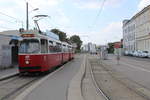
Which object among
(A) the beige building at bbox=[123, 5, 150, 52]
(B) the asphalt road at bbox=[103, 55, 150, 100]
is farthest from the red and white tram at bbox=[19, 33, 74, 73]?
(A) the beige building at bbox=[123, 5, 150, 52]

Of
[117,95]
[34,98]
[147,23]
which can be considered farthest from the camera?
[147,23]

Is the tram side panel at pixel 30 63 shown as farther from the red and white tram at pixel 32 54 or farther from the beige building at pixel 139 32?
the beige building at pixel 139 32

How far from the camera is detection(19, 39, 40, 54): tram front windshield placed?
16025mm

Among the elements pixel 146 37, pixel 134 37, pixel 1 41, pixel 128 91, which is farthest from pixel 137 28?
pixel 128 91

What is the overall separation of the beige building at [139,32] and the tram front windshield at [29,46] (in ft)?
188

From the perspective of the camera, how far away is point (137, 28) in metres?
83.2

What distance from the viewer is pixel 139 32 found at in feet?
263

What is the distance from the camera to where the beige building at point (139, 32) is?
230ft

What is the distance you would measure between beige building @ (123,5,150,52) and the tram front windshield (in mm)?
57293

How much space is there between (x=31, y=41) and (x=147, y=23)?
2366 inches

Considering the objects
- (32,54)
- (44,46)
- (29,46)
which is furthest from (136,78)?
(29,46)

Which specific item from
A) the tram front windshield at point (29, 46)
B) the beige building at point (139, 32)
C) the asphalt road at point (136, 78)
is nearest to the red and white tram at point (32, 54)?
the tram front windshield at point (29, 46)

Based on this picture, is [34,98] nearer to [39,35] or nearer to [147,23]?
[39,35]

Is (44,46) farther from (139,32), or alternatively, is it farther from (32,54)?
(139,32)
